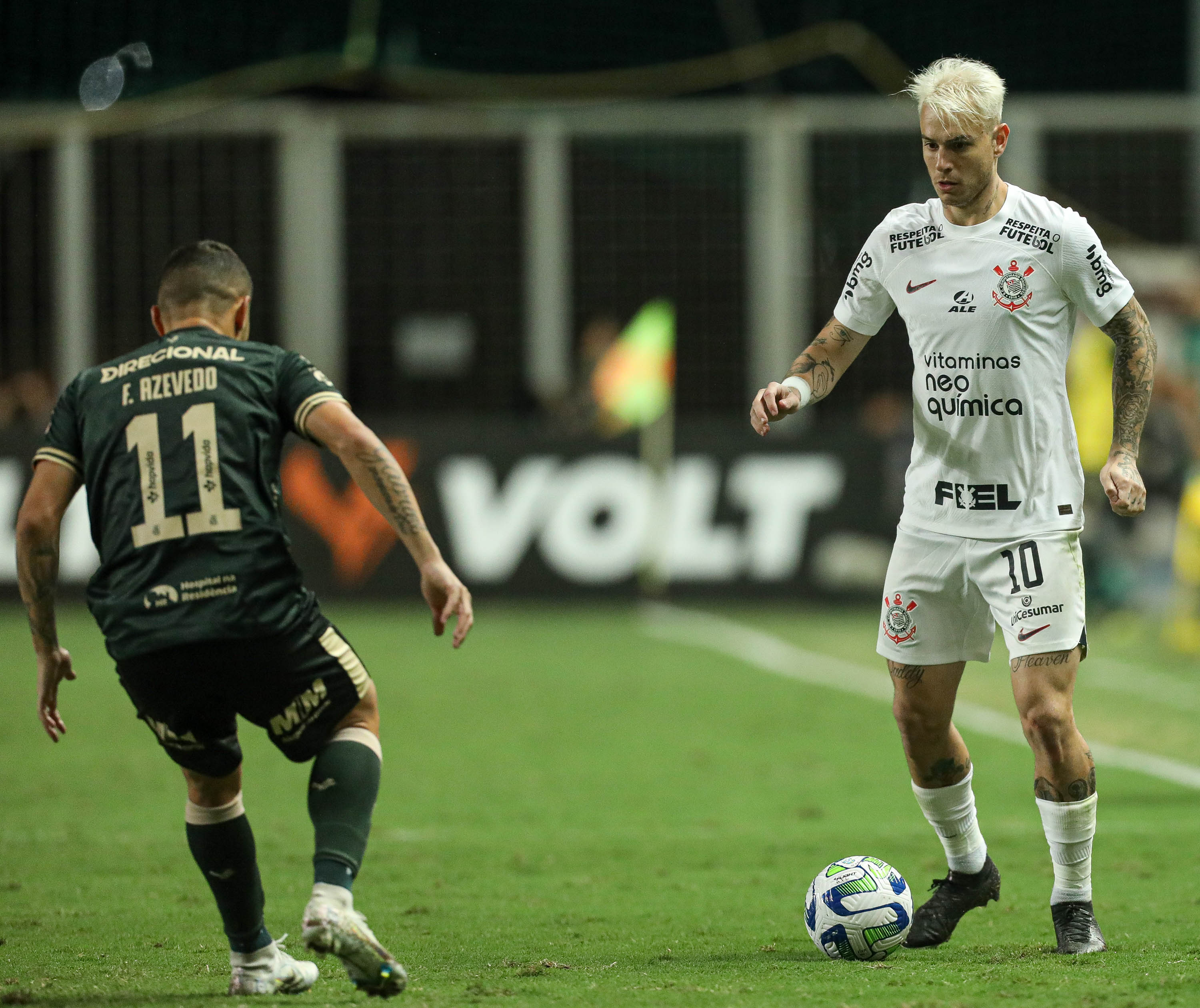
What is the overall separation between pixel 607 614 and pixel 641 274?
22.3 feet

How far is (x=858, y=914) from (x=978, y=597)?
97cm

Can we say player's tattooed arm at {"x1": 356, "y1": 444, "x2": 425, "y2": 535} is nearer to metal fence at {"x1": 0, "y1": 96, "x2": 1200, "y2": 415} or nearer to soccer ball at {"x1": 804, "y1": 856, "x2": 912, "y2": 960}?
soccer ball at {"x1": 804, "y1": 856, "x2": 912, "y2": 960}

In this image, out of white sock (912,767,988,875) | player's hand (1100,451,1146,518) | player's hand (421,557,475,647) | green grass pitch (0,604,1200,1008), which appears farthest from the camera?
white sock (912,767,988,875)

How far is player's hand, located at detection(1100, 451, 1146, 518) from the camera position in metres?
5.16

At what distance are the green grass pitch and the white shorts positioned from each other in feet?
2.86

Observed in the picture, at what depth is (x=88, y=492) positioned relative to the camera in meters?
4.79

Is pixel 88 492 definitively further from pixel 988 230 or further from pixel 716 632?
pixel 716 632

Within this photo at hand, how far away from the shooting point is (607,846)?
7449mm

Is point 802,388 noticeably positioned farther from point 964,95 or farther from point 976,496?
point 964,95

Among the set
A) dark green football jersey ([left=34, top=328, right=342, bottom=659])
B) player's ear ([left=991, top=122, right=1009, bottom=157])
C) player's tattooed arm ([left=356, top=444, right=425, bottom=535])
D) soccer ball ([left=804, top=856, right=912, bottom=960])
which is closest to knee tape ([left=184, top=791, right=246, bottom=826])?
dark green football jersey ([left=34, top=328, right=342, bottom=659])

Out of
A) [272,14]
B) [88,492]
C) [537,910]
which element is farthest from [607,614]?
[88,492]

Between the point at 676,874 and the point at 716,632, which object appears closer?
the point at 676,874

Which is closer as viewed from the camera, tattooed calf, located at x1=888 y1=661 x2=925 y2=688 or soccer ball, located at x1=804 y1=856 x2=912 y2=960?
soccer ball, located at x1=804 y1=856 x2=912 y2=960

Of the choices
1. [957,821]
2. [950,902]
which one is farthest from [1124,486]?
[950,902]
